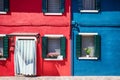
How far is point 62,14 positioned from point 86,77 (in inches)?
167

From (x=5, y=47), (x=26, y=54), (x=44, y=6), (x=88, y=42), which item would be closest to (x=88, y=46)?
(x=88, y=42)

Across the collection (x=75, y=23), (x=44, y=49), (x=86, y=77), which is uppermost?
(x=75, y=23)

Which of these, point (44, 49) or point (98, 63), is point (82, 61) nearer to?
point (98, 63)

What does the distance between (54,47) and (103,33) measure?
3236mm

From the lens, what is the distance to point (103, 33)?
23844 millimetres

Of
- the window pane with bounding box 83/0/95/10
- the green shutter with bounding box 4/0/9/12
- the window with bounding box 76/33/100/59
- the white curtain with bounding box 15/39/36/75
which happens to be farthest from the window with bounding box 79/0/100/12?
the green shutter with bounding box 4/0/9/12

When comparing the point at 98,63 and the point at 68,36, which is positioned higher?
the point at 68,36

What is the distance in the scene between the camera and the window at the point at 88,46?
2373cm

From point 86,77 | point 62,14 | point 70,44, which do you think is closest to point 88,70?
point 86,77

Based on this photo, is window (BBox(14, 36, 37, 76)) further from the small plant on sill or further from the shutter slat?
the small plant on sill

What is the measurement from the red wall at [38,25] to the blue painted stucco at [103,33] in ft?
1.86

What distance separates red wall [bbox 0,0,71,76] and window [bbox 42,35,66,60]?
0.95 ft

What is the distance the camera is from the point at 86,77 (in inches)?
934

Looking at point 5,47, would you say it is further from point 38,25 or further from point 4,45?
point 38,25
